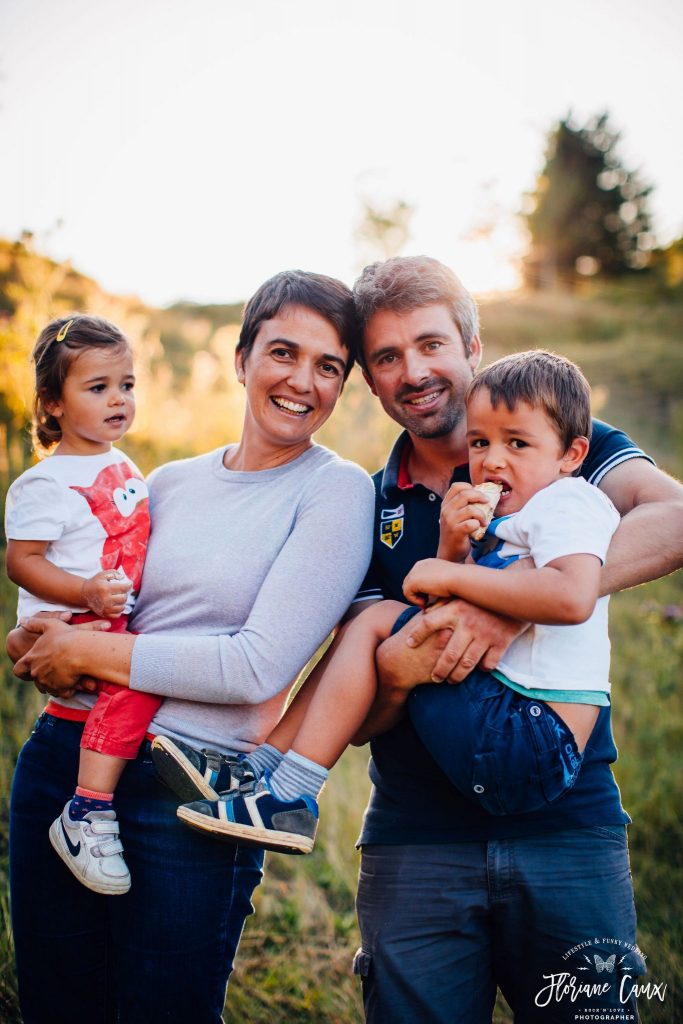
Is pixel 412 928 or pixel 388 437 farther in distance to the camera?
pixel 388 437

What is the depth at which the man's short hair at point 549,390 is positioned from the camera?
1979 millimetres

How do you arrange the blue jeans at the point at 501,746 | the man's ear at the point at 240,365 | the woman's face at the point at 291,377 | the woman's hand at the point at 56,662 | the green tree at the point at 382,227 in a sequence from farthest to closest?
the green tree at the point at 382,227, the man's ear at the point at 240,365, the woman's face at the point at 291,377, the woman's hand at the point at 56,662, the blue jeans at the point at 501,746

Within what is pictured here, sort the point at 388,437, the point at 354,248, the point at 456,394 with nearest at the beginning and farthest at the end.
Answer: the point at 456,394 → the point at 388,437 → the point at 354,248

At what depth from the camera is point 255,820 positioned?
1721 millimetres

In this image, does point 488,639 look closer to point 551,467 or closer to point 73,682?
point 551,467

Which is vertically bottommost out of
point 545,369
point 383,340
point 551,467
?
point 551,467

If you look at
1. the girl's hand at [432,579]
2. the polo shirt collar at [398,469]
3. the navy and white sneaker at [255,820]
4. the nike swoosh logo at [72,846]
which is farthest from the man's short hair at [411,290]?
the nike swoosh logo at [72,846]

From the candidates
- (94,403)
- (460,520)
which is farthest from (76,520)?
(460,520)

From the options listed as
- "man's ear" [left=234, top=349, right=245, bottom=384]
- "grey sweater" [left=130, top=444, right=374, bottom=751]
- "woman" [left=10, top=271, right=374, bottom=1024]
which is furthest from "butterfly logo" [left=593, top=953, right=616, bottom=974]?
"man's ear" [left=234, top=349, right=245, bottom=384]

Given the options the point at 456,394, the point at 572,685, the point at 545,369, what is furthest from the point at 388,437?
the point at 572,685

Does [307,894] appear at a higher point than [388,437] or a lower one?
lower

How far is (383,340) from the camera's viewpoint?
2.41m

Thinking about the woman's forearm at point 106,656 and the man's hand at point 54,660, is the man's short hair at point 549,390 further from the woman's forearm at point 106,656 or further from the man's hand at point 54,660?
the man's hand at point 54,660

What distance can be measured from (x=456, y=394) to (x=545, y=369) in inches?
17.8
